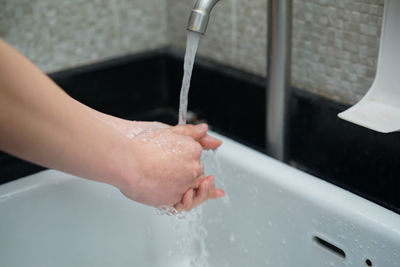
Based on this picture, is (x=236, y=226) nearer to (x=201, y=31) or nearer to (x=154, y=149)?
(x=154, y=149)

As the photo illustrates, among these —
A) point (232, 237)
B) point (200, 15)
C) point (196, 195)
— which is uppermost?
point (200, 15)

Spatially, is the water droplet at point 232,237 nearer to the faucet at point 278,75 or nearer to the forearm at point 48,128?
the faucet at point 278,75

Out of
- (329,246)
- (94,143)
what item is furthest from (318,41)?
(94,143)

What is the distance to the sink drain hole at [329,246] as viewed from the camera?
93cm

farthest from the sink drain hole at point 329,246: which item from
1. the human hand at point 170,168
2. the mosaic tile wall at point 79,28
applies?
the mosaic tile wall at point 79,28

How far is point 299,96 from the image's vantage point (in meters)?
1.10

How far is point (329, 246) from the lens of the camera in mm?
945

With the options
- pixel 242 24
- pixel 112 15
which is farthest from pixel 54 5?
pixel 242 24

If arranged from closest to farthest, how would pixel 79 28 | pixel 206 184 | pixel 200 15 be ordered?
pixel 200 15
pixel 206 184
pixel 79 28

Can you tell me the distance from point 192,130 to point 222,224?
0.26 m

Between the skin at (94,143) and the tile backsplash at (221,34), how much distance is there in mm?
277

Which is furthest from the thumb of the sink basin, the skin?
the sink basin

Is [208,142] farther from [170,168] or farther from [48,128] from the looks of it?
[48,128]

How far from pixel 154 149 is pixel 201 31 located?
0.20 m
